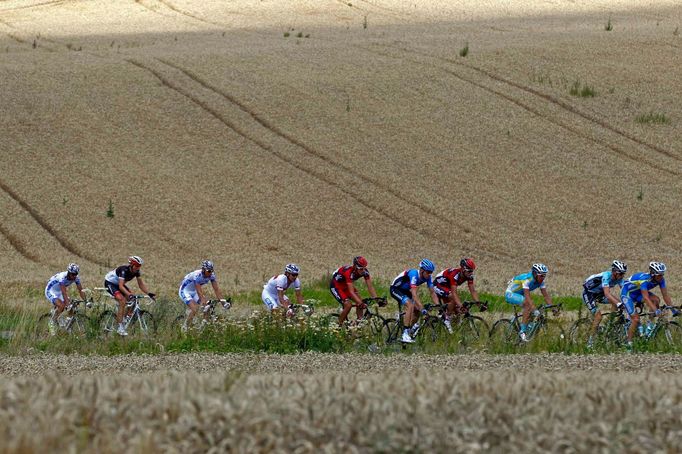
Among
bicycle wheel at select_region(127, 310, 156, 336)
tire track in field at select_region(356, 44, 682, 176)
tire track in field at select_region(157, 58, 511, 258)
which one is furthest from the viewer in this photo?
tire track in field at select_region(356, 44, 682, 176)

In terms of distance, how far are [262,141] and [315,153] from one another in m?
2.17

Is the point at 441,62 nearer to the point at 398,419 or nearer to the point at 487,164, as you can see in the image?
the point at 487,164

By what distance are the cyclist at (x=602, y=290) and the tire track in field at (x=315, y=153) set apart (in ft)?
41.8

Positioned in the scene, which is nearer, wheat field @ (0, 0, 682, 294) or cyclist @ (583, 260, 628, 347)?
cyclist @ (583, 260, 628, 347)

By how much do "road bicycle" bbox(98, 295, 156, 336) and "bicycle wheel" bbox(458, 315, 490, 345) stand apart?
17.5 ft

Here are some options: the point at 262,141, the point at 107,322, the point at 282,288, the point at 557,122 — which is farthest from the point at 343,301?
the point at 557,122

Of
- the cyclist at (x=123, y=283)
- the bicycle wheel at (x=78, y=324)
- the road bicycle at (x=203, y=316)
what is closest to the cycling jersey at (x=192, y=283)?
the road bicycle at (x=203, y=316)

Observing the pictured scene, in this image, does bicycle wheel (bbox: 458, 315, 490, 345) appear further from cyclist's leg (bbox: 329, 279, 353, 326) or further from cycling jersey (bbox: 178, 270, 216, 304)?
cycling jersey (bbox: 178, 270, 216, 304)

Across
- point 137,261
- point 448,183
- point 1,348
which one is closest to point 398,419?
point 1,348

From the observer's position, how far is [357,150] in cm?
4091

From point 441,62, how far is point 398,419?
146 feet

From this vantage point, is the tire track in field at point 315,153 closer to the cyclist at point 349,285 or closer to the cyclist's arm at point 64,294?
the cyclist at point 349,285

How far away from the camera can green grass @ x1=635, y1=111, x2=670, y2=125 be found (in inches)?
1734

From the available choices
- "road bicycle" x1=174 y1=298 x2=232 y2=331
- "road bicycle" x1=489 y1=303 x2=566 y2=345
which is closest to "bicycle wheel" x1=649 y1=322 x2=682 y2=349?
"road bicycle" x1=489 y1=303 x2=566 y2=345
